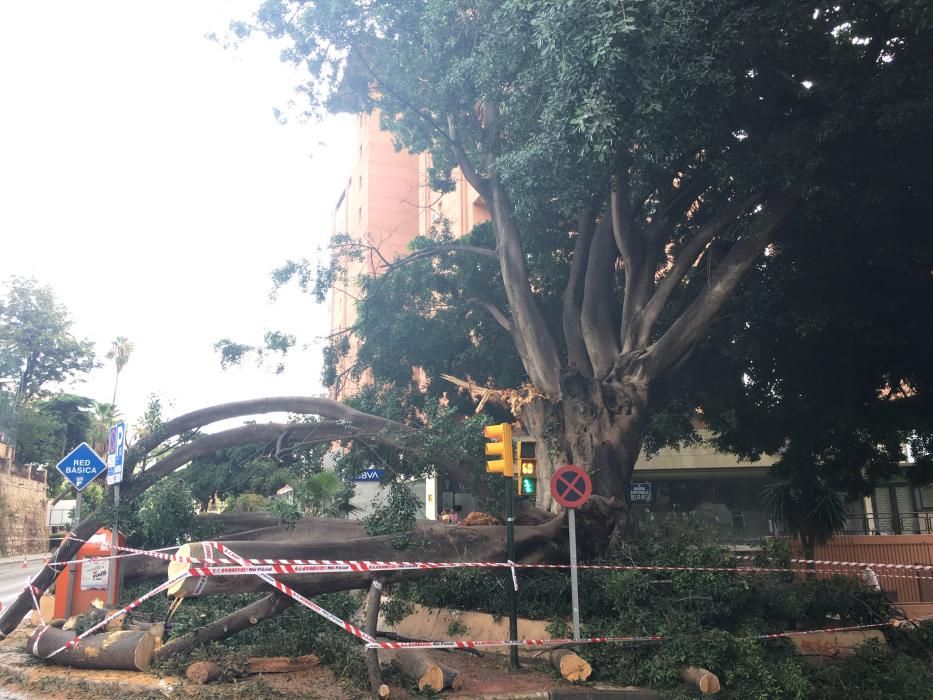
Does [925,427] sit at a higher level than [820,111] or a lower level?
lower

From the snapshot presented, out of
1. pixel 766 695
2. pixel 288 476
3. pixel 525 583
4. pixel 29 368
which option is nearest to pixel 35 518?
pixel 29 368

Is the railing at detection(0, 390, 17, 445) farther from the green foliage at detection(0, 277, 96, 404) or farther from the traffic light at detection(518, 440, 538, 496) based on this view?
the traffic light at detection(518, 440, 538, 496)

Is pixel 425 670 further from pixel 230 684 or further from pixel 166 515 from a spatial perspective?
pixel 166 515

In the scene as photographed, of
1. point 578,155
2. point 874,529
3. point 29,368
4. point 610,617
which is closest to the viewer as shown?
point 610,617

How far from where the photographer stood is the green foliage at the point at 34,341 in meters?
44.0

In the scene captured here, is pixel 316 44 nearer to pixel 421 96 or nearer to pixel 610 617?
pixel 421 96

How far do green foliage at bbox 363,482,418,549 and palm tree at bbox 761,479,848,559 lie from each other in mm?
10268

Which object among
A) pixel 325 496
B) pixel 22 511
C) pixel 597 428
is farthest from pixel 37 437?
pixel 597 428

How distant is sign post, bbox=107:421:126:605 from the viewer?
10.2m

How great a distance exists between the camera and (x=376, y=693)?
285 inches

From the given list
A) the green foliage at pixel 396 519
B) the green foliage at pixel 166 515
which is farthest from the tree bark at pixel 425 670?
the green foliage at pixel 166 515

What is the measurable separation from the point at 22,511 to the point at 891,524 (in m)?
46.9

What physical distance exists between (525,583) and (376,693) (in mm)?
4123

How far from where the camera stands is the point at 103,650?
827cm
